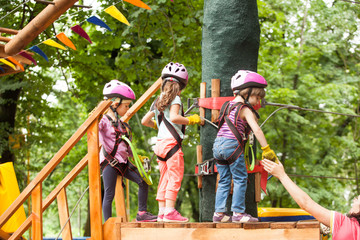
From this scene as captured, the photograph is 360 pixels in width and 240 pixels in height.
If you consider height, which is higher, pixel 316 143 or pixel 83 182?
pixel 316 143

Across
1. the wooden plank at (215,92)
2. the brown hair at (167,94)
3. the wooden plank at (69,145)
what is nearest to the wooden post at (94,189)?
the wooden plank at (69,145)

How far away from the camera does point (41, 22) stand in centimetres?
543

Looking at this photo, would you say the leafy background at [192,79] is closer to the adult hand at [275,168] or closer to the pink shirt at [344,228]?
the adult hand at [275,168]

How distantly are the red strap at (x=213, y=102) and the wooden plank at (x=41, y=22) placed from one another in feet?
5.16

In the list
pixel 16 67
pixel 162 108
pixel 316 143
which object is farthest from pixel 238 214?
pixel 316 143

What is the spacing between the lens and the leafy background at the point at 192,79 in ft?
38.0

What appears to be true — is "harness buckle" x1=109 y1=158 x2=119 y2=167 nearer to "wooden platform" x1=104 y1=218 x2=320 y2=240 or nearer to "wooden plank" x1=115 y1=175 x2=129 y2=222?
"wooden plank" x1=115 y1=175 x2=129 y2=222

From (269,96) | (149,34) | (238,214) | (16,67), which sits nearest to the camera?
(238,214)

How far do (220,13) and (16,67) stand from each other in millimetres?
3010

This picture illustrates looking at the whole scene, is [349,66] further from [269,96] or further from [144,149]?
[144,149]

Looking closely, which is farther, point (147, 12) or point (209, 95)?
point (147, 12)

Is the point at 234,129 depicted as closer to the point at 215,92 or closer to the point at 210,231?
the point at 215,92

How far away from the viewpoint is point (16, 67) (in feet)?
23.0

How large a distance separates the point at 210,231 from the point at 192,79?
7562 millimetres
